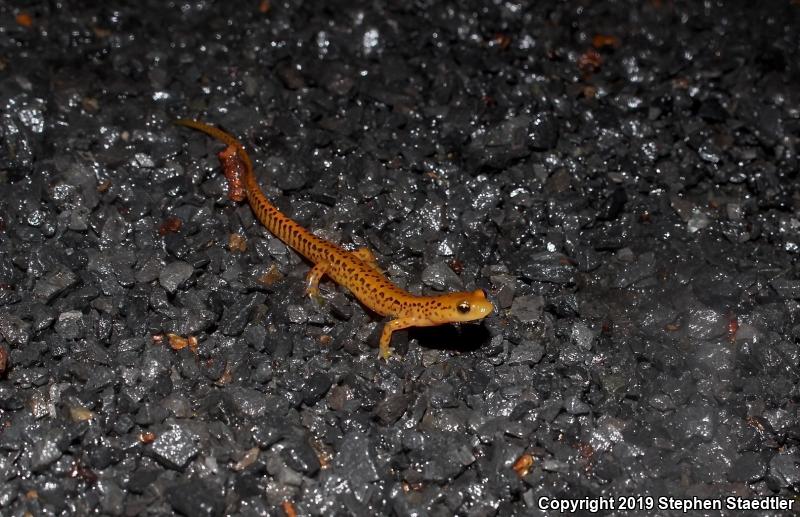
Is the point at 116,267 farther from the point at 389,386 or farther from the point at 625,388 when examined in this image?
the point at 625,388

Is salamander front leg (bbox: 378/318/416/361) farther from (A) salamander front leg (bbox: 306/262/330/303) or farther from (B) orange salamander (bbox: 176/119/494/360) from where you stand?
(A) salamander front leg (bbox: 306/262/330/303)

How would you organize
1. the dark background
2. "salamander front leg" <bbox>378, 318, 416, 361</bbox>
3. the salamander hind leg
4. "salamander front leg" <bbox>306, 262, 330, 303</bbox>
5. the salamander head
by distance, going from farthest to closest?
the salamander hind leg < "salamander front leg" <bbox>306, 262, 330, 303</bbox> < "salamander front leg" <bbox>378, 318, 416, 361</bbox> < the salamander head < the dark background

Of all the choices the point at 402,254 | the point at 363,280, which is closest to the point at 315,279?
the point at 363,280

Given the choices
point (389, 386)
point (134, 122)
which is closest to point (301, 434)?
point (389, 386)

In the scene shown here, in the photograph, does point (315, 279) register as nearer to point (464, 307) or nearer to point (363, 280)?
point (363, 280)

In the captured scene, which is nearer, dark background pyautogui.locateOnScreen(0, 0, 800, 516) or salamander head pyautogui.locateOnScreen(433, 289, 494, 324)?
dark background pyautogui.locateOnScreen(0, 0, 800, 516)

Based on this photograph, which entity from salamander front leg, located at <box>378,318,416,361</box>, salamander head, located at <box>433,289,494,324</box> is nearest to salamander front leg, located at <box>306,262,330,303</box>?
salamander front leg, located at <box>378,318,416,361</box>

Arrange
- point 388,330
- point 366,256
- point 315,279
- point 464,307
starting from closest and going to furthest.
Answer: point 464,307
point 388,330
point 315,279
point 366,256
